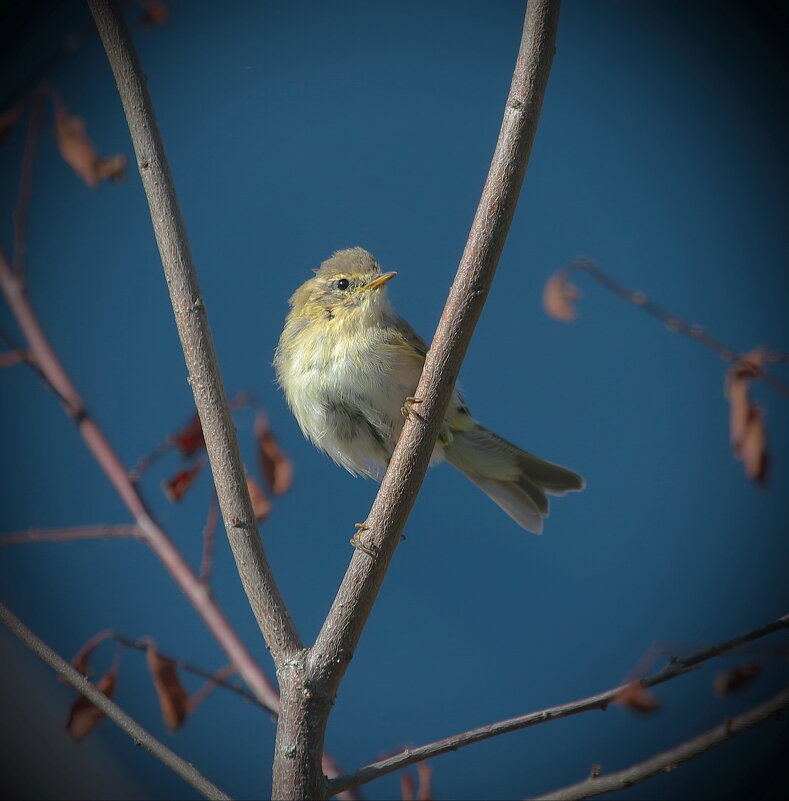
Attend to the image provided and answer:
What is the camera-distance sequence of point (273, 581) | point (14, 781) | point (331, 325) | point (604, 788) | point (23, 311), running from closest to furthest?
point (14, 781), point (604, 788), point (273, 581), point (23, 311), point (331, 325)

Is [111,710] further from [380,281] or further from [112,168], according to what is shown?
[380,281]

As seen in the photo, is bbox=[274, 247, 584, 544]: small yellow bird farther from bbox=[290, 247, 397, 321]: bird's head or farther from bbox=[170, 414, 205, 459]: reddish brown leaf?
bbox=[170, 414, 205, 459]: reddish brown leaf

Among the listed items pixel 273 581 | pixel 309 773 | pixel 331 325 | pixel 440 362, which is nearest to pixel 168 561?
pixel 273 581

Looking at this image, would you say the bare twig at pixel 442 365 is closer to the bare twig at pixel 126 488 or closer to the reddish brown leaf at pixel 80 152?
the bare twig at pixel 126 488

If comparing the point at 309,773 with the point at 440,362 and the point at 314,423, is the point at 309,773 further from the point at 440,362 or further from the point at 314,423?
the point at 314,423

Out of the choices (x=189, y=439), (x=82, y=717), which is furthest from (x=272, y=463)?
(x=82, y=717)

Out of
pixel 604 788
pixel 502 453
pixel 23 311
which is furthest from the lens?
pixel 502 453

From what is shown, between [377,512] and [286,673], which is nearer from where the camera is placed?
[286,673]
